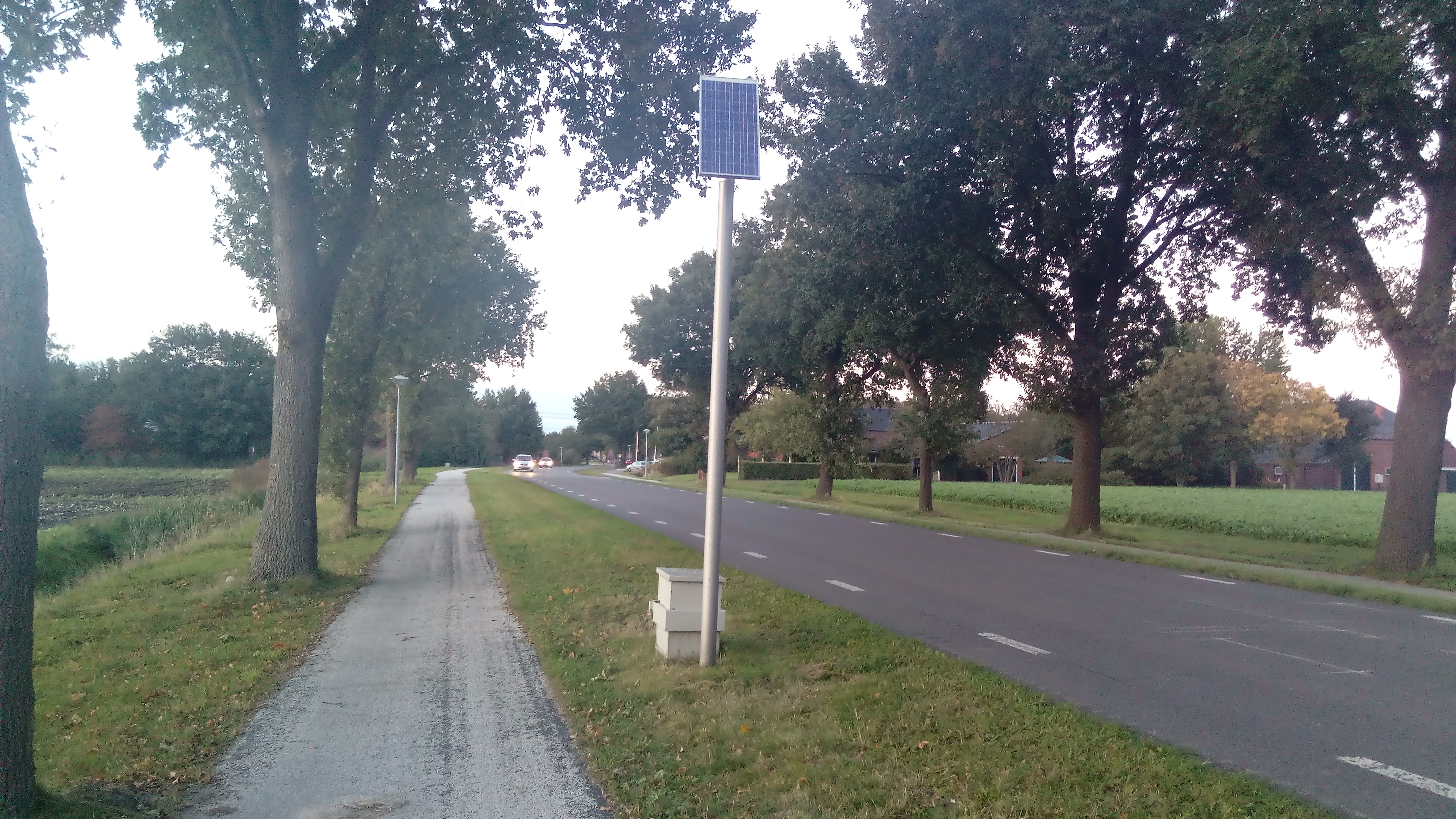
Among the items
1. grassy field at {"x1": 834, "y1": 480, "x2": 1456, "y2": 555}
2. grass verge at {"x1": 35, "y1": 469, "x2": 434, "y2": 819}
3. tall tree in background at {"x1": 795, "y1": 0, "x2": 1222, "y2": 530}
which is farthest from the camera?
grassy field at {"x1": 834, "y1": 480, "x2": 1456, "y2": 555}

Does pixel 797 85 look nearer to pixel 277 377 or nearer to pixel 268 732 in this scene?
pixel 277 377

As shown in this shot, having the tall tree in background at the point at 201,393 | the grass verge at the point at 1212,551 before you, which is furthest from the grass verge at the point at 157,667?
the tall tree in background at the point at 201,393

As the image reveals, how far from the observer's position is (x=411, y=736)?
6.05 metres

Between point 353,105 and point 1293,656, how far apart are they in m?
14.0

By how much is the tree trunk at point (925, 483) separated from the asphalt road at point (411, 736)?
817 inches

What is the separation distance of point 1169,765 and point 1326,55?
12.7 metres

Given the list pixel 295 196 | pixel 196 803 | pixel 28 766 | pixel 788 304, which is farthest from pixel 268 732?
pixel 788 304

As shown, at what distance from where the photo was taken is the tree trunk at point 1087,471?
21.4 meters

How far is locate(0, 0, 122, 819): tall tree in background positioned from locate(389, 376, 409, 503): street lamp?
2665 centimetres

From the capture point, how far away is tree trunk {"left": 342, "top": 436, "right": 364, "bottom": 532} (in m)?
21.6

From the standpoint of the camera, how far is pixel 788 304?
1275 inches

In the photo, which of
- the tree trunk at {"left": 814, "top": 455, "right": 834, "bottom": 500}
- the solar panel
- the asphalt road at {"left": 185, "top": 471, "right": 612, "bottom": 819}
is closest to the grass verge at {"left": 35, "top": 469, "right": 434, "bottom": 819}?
the asphalt road at {"left": 185, "top": 471, "right": 612, "bottom": 819}

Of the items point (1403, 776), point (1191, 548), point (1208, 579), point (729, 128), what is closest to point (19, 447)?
point (729, 128)

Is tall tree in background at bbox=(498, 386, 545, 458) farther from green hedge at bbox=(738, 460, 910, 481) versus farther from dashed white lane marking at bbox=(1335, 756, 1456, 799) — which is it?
dashed white lane marking at bbox=(1335, 756, 1456, 799)
